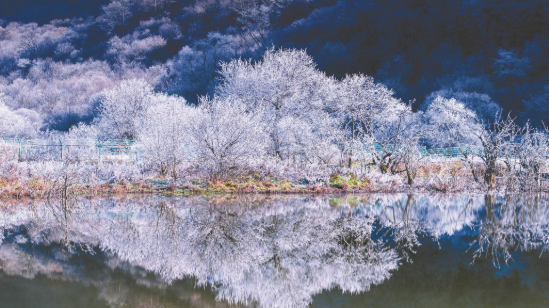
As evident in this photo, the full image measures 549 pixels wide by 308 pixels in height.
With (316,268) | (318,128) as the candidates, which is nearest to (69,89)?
(318,128)

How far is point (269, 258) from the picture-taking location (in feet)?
26.7

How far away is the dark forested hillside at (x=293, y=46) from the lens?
47094 millimetres

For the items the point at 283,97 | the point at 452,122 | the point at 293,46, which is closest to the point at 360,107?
the point at 283,97

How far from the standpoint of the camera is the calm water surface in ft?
19.5

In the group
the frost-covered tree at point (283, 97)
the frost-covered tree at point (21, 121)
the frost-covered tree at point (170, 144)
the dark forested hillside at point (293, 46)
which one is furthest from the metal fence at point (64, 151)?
the frost-covered tree at point (21, 121)

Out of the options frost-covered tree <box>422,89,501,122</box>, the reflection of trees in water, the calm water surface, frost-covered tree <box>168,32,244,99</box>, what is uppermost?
frost-covered tree <box>168,32,244,99</box>

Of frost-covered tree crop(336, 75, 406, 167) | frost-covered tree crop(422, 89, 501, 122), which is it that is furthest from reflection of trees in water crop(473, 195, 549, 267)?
frost-covered tree crop(422, 89, 501, 122)

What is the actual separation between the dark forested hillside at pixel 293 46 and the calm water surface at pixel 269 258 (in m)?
33.5

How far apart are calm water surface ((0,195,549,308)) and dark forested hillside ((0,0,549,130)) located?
3351 cm

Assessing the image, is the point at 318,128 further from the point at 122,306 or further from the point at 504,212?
the point at 122,306

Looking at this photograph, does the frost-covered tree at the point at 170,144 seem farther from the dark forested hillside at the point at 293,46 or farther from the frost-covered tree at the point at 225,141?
the dark forested hillside at the point at 293,46

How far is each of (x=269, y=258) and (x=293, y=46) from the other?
183ft

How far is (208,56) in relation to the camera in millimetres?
62844

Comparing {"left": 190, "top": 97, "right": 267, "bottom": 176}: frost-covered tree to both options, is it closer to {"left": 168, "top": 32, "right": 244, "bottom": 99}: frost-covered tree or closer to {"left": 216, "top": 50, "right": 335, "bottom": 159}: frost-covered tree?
{"left": 216, "top": 50, "right": 335, "bottom": 159}: frost-covered tree
